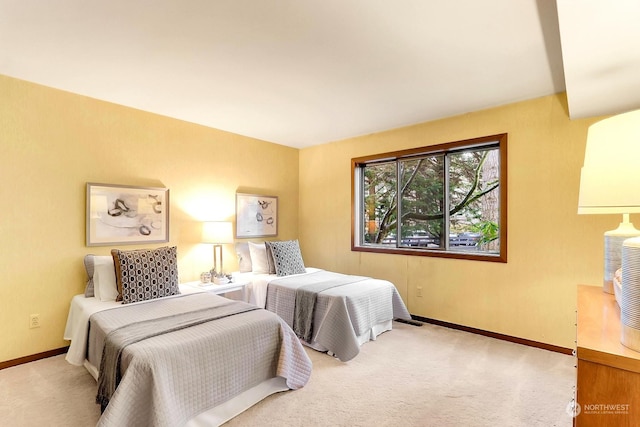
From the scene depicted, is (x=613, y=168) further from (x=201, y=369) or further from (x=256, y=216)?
(x=256, y=216)

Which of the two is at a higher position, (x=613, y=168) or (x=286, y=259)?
(x=613, y=168)

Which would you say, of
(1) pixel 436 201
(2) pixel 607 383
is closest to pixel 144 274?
(2) pixel 607 383

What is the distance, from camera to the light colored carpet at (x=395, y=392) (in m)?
2.00

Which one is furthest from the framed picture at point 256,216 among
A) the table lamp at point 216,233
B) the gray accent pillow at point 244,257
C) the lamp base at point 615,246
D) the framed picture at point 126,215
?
the lamp base at point 615,246

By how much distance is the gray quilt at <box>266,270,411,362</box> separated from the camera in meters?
2.87

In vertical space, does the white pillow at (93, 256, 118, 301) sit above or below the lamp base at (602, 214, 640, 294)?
below

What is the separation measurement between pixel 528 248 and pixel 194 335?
317cm

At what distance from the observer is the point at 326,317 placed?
295cm

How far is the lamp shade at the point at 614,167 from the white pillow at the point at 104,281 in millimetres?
3372

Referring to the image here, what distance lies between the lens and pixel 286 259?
3967 mm

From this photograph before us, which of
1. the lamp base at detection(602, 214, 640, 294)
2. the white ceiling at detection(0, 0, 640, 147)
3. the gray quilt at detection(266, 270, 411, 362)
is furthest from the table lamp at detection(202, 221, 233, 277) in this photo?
the lamp base at detection(602, 214, 640, 294)

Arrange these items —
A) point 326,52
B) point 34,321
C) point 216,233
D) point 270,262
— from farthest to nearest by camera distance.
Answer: point 270,262
point 216,233
point 34,321
point 326,52

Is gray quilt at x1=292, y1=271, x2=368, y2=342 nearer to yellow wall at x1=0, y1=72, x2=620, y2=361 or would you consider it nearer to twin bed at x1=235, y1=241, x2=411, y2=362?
twin bed at x1=235, y1=241, x2=411, y2=362

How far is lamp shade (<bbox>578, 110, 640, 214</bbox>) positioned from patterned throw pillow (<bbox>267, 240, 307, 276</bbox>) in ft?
10.6
